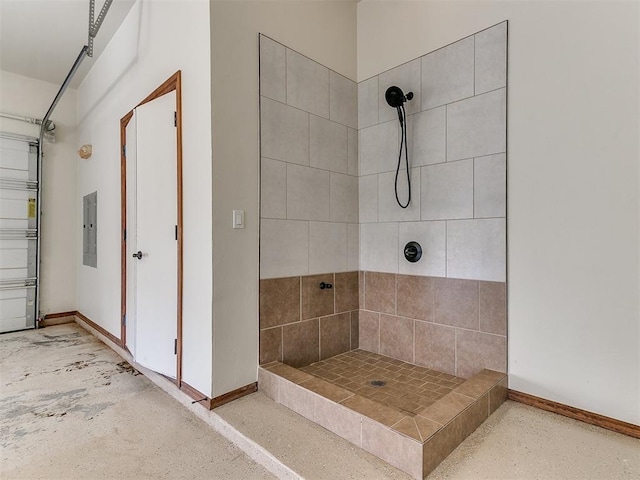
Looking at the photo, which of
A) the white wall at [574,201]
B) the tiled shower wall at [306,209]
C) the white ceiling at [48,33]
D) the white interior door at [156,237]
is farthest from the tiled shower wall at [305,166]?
the white ceiling at [48,33]

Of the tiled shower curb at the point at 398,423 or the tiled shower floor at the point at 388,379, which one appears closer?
the tiled shower curb at the point at 398,423

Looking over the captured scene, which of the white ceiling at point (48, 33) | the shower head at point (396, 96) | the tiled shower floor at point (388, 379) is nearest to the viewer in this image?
the tiled shower floor at point (388, 379)

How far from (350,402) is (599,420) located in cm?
120

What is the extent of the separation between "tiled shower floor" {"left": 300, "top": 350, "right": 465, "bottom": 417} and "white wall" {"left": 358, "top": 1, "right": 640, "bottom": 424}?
1.43 ft

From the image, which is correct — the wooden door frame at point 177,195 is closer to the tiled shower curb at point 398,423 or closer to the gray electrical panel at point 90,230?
the tiled shower curb at point 398,423

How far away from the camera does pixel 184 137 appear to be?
206 centimetres

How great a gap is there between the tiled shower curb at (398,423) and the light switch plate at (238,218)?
861 mm

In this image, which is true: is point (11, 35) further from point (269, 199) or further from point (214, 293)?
point (214, 293)

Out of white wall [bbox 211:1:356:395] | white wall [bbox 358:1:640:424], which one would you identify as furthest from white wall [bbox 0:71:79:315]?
white wall [bbox 358:1:640:424]

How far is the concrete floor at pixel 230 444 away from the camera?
4.54 ft

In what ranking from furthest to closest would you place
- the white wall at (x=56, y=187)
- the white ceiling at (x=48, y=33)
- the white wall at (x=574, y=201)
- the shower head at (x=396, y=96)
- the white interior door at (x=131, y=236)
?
the white wall at (x=56, y=187) → the white ceiling at (x=48, y=33) → the white interior door at (x=131, y=236) → the shower head at (x=396, y=96) → the white wall at (x=574, y=201)

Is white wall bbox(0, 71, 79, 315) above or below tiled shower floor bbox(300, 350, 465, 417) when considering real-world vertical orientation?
above

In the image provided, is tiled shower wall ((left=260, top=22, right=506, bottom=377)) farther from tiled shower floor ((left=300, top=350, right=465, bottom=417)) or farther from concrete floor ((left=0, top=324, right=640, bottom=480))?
concrete floor ((left=0, top=324, right=640, bottom=480))

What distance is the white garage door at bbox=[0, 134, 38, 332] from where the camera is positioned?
3.74 meters
